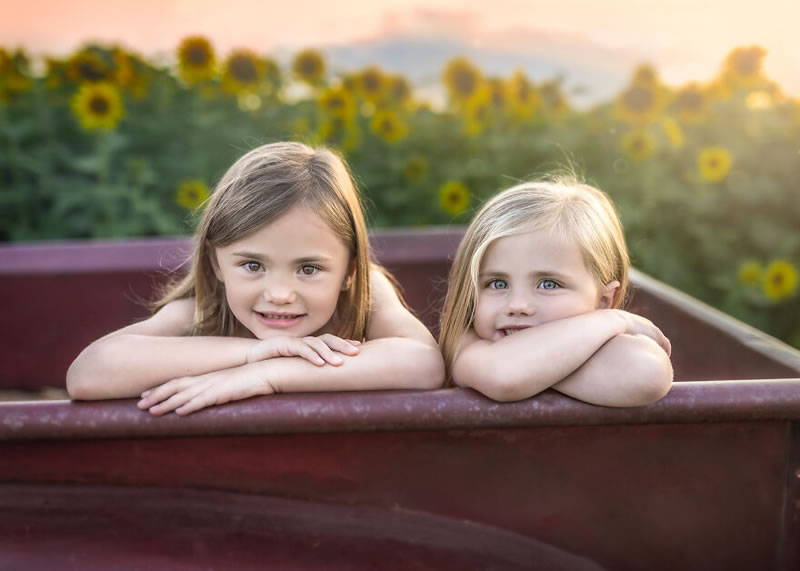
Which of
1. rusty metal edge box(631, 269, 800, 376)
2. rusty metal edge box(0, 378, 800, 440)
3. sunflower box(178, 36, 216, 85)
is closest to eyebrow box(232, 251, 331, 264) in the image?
rusty metal edge box(0, 378, 800, 440)

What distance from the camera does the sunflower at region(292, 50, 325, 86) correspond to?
336 cm

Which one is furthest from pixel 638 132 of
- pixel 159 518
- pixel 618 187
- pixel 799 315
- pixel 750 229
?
pixel 159 518

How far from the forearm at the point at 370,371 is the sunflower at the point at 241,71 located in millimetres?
2328

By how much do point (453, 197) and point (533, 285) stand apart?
77.6 inches

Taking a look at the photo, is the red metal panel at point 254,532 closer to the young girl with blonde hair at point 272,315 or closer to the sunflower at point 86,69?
the young girl with blonde hair at point 272,315

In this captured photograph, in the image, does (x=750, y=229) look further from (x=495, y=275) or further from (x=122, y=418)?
(x=122, y=418)

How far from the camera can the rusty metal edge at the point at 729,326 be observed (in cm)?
139

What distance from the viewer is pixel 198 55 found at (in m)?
3.28

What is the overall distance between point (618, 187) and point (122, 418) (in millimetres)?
2757

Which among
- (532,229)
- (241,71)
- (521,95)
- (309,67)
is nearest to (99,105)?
(241,71)

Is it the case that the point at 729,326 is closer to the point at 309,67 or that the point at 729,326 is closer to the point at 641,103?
the point at 641,103

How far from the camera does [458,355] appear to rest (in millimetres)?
1263

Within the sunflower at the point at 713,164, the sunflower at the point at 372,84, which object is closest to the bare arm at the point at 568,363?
the sunflower at the point at 713,164

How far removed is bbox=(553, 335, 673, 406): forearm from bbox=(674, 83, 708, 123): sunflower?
242 cm
